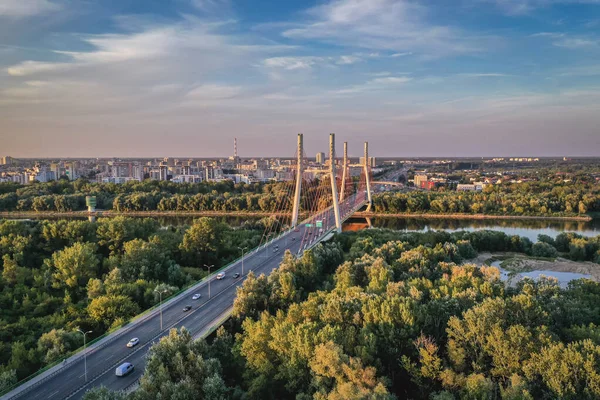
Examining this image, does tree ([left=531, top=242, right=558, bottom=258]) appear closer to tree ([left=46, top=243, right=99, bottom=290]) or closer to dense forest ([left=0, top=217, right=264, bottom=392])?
dense forest ([left=0, top=217, right=264, bottom=392])

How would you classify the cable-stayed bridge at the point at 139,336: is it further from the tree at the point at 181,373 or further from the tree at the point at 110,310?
the tree at the point at 181,373

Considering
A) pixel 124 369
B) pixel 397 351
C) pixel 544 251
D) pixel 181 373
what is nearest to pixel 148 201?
pixel 544 251

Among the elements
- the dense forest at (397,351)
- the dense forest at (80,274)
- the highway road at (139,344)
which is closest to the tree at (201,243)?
the dense forest at (80,274)

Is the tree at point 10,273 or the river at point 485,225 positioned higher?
the tree at point 10,273

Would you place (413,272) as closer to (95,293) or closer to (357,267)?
(357,267)

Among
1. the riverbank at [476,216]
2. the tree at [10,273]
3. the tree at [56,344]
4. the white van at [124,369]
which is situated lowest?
the riverbank at [476,216]

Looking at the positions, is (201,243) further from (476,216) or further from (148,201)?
(476,216)

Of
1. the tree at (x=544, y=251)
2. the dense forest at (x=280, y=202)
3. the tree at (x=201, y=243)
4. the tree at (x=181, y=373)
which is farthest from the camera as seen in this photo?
the dense forest at (x=280, y=202)
